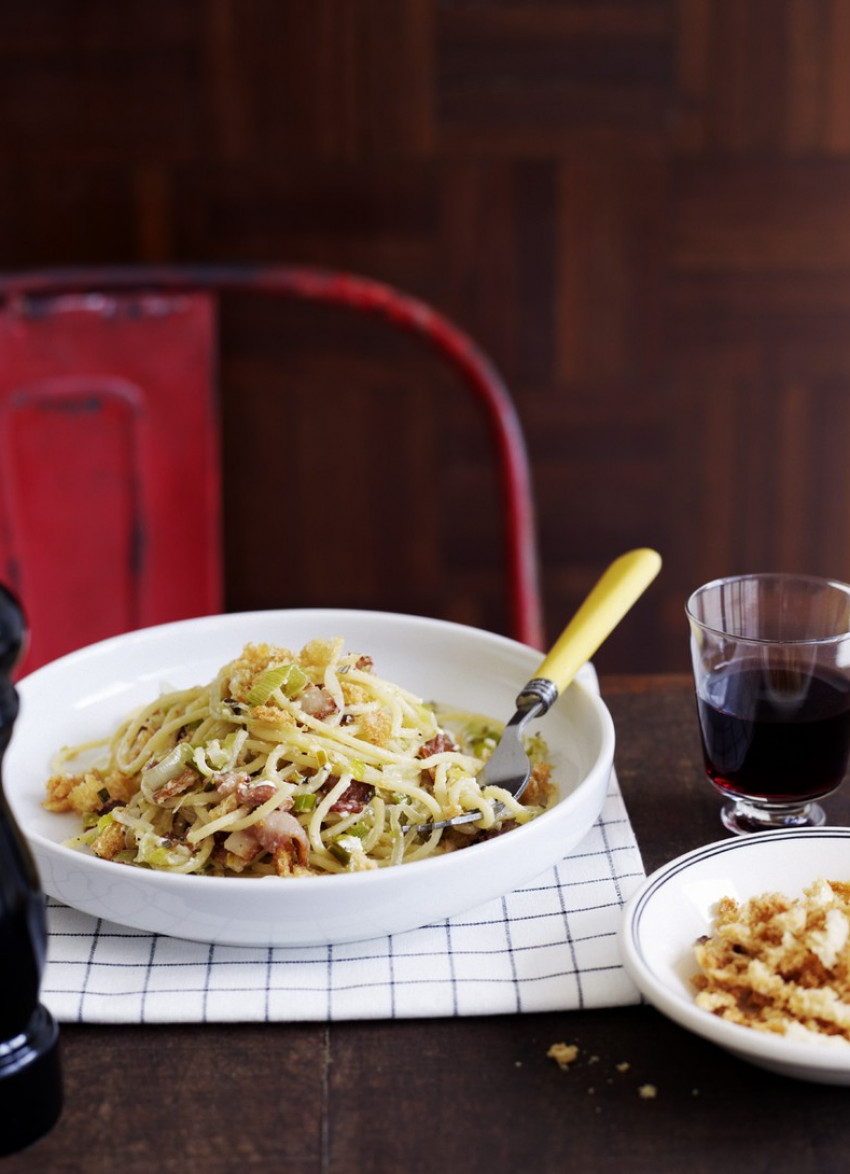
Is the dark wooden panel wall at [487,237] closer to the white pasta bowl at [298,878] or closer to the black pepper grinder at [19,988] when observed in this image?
the white pasta bowl at [298,878]

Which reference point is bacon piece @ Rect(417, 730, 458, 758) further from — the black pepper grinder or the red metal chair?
the red metal chair

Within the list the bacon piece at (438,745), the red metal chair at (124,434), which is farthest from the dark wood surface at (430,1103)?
the red metal chair at (124,434)

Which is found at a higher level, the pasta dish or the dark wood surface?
the pasta dish

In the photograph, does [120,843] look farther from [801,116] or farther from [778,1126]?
[801,116]

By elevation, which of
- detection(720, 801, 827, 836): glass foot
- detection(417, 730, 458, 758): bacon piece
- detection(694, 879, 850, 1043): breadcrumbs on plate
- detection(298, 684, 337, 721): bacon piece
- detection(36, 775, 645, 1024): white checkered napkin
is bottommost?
detection(720, 801, 827, 836): glass foot

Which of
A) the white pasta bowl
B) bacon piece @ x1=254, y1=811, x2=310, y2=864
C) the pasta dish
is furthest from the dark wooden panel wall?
bacon piece @ x1=254, y1=811, x2=310, y2=864

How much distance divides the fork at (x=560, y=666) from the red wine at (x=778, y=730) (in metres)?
0.14

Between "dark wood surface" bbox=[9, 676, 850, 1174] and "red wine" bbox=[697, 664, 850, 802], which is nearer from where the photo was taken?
"dark wood surface" bbox=[9, 676, 850, 1174]

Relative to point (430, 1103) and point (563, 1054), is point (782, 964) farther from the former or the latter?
point (430, 1103)

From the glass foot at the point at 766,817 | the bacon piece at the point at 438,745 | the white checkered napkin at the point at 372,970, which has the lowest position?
the glass foot at the point at 766,817

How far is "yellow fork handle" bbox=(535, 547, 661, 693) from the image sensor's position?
4.50ft

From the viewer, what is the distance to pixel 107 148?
288cm

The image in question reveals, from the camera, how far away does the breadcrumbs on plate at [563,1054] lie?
0.99m

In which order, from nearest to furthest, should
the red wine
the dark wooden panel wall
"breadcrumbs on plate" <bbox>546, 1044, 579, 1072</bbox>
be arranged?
"breadcrumbs on plate" <bbox>546, 1044, 579, 1072</bbox>, the red wine, the dark wooden panel wall
